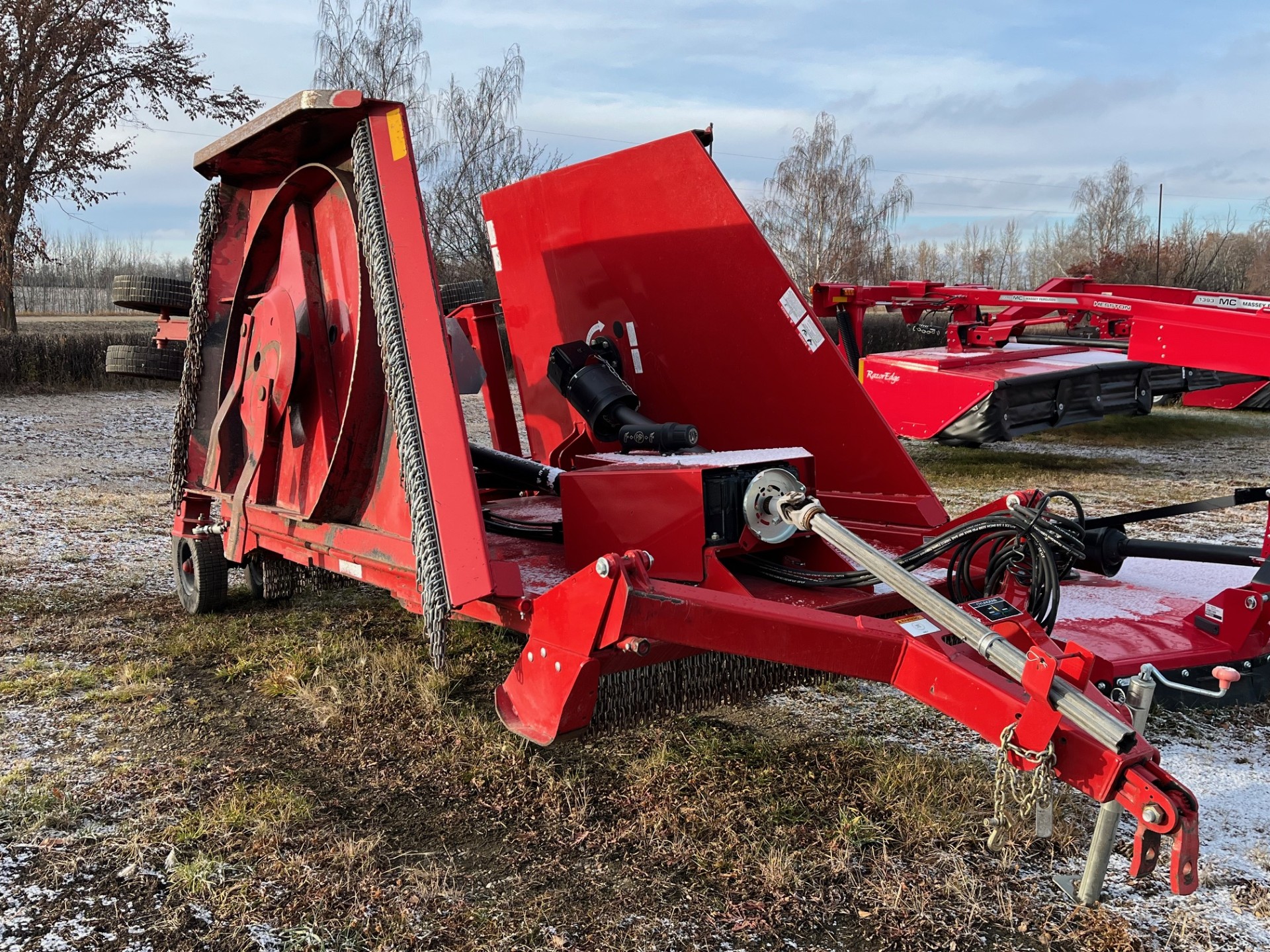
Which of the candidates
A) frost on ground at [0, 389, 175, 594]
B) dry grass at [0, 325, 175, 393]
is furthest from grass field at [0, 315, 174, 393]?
frost on ground at [0, 389, 175, 594]

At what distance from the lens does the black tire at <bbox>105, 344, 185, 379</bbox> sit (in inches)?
163

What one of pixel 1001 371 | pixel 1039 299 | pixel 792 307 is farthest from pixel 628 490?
pixel 1001 371

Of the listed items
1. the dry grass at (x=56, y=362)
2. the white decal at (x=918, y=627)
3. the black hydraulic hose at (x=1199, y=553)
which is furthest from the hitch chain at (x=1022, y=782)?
the dry grass at (x=56, y=362)

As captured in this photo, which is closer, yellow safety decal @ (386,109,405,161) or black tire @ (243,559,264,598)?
yellow safety decal @ (386,109,405,161)

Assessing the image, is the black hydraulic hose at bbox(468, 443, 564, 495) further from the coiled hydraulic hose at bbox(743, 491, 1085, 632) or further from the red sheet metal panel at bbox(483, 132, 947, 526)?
the coiled hydraulic hose at bbox(743, 491, 1085, 632)

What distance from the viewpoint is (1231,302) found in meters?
4.91

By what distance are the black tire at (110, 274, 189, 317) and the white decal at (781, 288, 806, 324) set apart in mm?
2581

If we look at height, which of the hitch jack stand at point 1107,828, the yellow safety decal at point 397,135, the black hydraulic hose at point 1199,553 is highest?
the yellow safety decal at point 397,135

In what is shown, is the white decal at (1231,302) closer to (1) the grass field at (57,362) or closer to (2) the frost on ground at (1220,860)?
(2) the frost on ground at (1220,860)

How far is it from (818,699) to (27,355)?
1398cm

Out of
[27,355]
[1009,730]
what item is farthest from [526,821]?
[27,355]

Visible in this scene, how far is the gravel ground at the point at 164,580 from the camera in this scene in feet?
7.23

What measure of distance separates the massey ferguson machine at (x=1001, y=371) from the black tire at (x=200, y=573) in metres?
4.79

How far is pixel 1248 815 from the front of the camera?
2658mm
